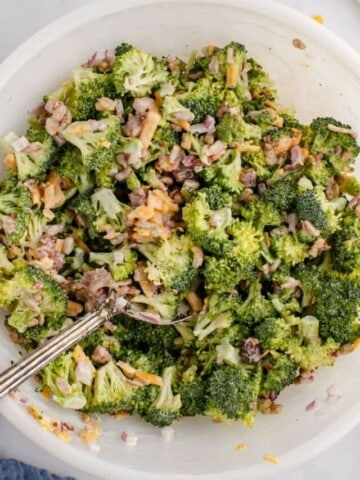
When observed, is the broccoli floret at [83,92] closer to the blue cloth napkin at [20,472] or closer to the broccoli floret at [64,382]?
the broccoli floret at [64,382]

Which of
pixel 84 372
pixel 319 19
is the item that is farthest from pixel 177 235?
pixel 319 19

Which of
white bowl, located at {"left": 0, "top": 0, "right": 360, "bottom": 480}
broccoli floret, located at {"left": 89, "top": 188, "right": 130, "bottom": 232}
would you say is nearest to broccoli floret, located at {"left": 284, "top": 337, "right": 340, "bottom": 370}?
white bowl, located at {"left": 0, "top": 0, "right": 360, "bottom": 480}

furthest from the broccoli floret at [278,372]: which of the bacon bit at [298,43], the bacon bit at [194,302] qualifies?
the bacon bit at [298,43]

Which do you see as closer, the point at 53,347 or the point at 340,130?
the point at 53,347

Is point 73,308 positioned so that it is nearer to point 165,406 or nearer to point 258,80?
point 165,406

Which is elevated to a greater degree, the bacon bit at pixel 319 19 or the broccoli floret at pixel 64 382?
the bacon bit at pixel 319 19

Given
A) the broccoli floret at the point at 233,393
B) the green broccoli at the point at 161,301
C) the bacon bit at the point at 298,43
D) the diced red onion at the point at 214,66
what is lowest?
the broccoli floret at the point at 233,393

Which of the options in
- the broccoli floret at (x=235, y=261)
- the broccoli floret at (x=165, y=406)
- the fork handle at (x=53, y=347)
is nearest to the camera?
the fork handle at (x=53, y=347)
